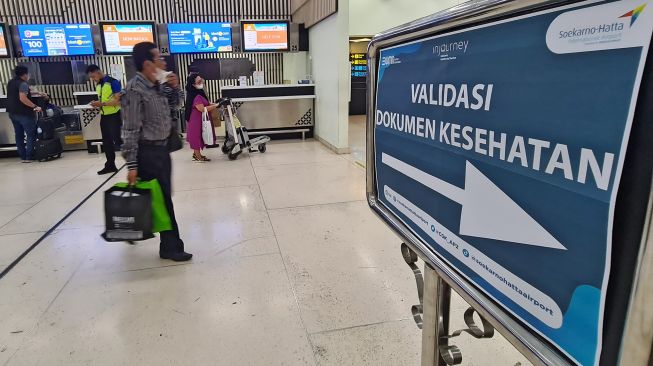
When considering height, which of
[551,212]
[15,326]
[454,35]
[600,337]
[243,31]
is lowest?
[15,326]

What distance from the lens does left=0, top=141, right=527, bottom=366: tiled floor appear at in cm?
194

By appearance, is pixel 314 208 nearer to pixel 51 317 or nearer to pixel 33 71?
pixel 51 317

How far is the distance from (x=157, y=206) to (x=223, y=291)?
73cm

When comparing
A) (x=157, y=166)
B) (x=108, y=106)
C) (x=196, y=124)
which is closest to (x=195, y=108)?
(x=196, y=124)

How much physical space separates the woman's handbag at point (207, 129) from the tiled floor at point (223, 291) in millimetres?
1966

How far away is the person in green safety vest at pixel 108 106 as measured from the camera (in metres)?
5.16

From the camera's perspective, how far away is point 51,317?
2.25m

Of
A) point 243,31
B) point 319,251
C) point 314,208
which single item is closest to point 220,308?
point 319,251

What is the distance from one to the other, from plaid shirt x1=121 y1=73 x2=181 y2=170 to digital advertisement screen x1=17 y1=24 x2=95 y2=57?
658 cm

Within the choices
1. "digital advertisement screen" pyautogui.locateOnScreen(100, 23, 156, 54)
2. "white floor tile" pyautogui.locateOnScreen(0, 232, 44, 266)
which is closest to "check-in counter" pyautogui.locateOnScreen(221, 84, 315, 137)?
"digital advertisement screen" pyautogui.locateOnScreen(100, 23, 156, 54)

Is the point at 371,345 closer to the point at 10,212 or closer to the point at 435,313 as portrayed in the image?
the point at 435,313

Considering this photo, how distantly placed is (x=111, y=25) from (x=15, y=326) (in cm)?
710

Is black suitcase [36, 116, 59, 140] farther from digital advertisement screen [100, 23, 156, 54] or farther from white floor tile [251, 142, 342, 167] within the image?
white floor tile [251, 142, 342, 167]

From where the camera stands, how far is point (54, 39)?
775 cm
